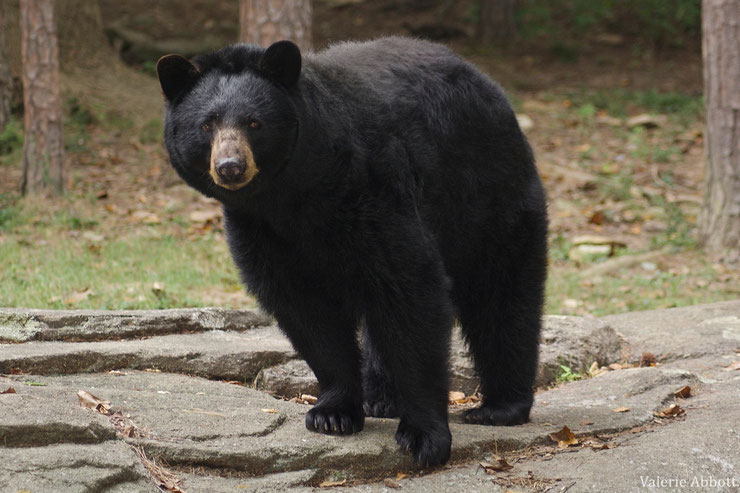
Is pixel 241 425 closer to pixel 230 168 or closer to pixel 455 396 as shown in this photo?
pixel 230 168

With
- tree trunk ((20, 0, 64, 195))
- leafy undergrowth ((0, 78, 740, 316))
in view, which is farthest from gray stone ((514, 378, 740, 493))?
tree trunk ((20, 0, 64, 195))

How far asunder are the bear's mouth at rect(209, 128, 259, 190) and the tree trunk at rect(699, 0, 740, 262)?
6.65 meters

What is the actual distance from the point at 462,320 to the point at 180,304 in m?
3.01

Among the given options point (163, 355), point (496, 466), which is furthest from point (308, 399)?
point (496, 466)

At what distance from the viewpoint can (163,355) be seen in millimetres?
4930

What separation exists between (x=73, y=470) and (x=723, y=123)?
7.57 meters

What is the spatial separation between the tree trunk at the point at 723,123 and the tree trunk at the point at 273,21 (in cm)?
420

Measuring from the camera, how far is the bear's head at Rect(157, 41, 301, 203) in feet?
11.5

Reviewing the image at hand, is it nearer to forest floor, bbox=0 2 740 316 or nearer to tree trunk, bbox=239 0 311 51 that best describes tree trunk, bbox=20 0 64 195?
forest floor, bbox=0 2 740 316

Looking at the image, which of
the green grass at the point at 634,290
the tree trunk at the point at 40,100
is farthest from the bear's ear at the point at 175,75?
the tree trunk at the point at 40,100

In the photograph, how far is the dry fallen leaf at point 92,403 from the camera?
3.87 meters

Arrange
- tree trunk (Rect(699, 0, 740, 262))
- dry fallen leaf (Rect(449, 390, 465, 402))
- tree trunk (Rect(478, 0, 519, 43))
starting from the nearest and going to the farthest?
dry fallen leaf (Rect(449, 390, 465, 402)) < tree trunk (Rect(699, 0, 740, 262)) < tree trunk (Rect(478, 0, 519, 43))

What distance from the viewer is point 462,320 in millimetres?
4777

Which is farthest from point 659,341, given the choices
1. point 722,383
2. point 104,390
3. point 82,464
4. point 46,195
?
point 46,195
